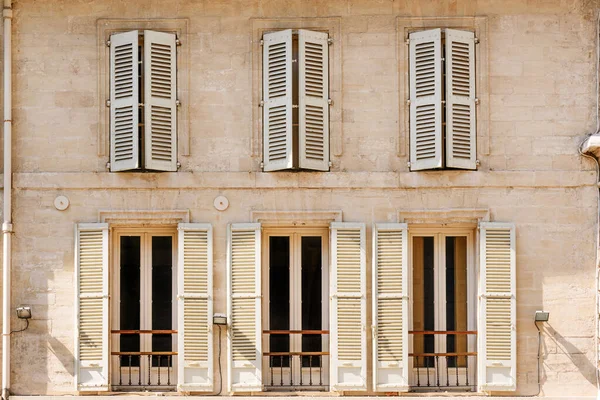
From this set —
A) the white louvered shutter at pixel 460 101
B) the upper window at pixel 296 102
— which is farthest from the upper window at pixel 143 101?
the white louvered shutter at pixel 460 101

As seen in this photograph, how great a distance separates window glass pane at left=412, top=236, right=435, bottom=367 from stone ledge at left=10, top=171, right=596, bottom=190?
2.78ft

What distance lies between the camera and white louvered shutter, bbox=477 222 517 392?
41.0ft

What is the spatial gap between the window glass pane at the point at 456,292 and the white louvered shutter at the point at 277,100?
7.86 feet

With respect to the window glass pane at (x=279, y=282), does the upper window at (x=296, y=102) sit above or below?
above

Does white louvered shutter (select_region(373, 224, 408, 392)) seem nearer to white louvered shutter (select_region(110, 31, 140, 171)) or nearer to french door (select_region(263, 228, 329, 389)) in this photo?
french door (select_region(263, 228, 329, 389))

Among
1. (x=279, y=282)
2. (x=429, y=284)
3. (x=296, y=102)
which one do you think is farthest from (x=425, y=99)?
(x=279, y=282)

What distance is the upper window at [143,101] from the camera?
494 inches

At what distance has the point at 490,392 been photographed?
495 inches

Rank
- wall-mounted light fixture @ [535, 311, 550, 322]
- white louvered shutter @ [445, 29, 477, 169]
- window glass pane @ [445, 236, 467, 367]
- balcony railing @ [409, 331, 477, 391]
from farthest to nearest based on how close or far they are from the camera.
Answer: window glass pane @ [445, 236, 467, 367], balcony railing @ [409, 331, 477, 391], white louvered shutter @ [445, 29, 477, 169], wall-mounted light fixture @ [535, 311, 550, 322]

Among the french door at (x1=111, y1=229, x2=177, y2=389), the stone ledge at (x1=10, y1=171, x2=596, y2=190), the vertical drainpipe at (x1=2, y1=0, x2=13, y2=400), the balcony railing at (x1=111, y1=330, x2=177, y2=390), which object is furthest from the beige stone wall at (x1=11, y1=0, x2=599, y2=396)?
the balcony railing at (x1=111, y1=330, x2=177, y2=390)

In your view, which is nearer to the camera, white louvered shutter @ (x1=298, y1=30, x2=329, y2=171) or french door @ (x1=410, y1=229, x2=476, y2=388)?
white louvered shutter @ (x1=298, y1=30, x2=329, y2=171)

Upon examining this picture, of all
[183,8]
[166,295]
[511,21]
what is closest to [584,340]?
[511,21]

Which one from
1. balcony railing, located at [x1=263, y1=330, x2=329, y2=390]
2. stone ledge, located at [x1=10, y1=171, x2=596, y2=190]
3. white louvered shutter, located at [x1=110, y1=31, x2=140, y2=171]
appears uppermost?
white louvered shutter, located at [x1=110, y1=31, x2=140, y2=171]

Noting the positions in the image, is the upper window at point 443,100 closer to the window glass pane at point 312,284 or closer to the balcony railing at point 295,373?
the window glass pane at point 312,284
